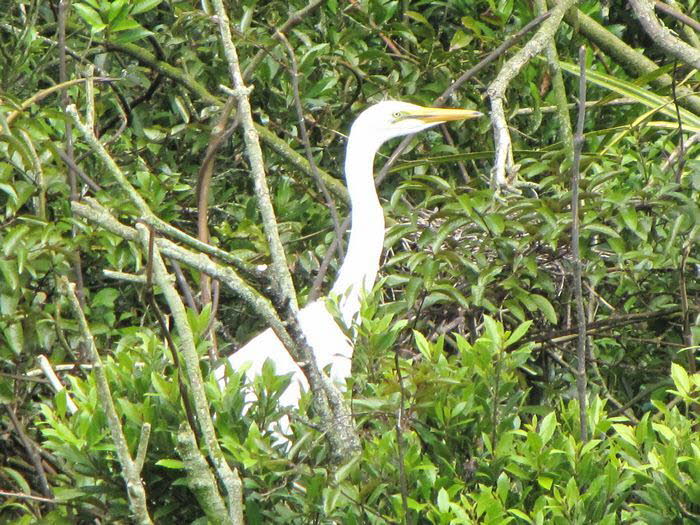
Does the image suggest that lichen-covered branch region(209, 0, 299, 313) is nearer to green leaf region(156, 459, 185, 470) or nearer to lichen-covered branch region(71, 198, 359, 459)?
lichen-covered branch region(71, 198, 359, 459)

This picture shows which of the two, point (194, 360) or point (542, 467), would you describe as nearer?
point (194, 360)

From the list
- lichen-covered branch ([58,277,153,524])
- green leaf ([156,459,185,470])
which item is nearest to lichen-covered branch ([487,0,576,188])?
green leaf ([156,459,185,470])

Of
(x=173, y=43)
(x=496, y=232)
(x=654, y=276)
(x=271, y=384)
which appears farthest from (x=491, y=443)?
(x=173, y=43)

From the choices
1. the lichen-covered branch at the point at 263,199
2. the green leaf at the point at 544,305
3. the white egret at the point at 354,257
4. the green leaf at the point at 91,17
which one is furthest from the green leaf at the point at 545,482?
the green leaf at the point at 91,17

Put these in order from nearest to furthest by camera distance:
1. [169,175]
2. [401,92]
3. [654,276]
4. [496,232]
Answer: [496,232] → [654,276] → [169,175] → [401,92]

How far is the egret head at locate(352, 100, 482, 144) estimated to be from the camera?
10.6 ft

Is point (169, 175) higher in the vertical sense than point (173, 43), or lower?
lower

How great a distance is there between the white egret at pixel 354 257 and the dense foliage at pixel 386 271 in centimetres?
10

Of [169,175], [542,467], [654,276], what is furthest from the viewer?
[169,175]

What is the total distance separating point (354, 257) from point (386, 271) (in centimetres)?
17

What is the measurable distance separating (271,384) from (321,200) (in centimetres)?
157

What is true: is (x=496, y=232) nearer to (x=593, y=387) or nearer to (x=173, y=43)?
(x=593, y=387)

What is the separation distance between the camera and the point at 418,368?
2.01m

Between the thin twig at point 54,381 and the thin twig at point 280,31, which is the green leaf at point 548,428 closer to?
the thin twig at point 54,381
